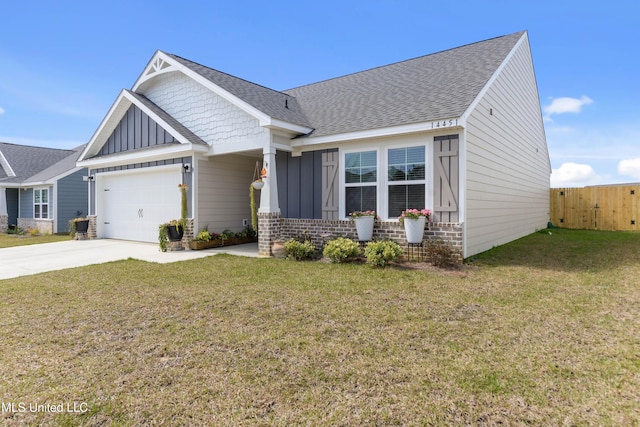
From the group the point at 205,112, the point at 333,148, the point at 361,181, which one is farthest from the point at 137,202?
the point at 361,181

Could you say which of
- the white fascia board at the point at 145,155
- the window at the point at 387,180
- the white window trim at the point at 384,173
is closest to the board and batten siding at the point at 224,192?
the white fascia board at the point at 145,155

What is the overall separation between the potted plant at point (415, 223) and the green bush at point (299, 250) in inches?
93.6

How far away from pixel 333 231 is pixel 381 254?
2.09 m

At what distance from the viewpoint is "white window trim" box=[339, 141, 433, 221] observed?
25.7 ft

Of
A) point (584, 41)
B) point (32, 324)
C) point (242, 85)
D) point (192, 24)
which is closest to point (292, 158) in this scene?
point (242, 85)

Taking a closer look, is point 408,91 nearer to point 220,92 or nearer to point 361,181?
point 361,181

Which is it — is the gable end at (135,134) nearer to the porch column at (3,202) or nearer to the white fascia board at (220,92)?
the white fascia board at (220,92)

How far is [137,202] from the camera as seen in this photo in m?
12.2

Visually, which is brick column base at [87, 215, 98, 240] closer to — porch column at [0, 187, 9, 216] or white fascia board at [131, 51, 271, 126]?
white fascia board at [131, 51, 271, 126]

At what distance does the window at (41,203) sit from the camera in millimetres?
17750

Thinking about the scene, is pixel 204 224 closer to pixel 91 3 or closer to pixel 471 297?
pixel 91 3

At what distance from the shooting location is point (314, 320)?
4.00m

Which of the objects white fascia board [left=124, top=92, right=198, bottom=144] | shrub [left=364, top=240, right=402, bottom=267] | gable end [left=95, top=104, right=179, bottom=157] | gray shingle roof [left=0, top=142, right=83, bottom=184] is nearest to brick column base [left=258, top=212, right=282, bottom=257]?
shrub [left=364, top=240, right=402, bottom=267]

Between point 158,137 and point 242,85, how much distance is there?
334 cm
